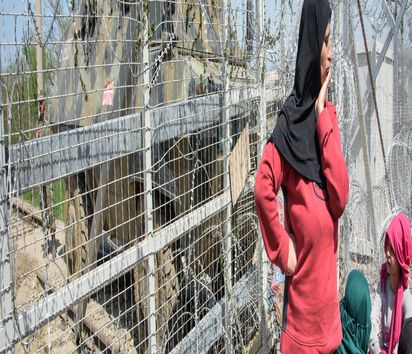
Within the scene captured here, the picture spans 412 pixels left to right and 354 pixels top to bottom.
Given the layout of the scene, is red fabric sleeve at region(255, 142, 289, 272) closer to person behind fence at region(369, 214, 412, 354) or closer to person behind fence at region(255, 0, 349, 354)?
person behind fence at region(255, 0, 349, 354)

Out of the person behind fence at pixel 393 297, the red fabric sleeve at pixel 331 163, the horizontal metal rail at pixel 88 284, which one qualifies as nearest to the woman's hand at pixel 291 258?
the red fabric sleeve at pixel 331 163

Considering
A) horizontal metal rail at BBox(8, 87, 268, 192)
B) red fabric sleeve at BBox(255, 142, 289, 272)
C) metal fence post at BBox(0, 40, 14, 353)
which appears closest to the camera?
metal fence post at BBox(0, 40, 14, 353)

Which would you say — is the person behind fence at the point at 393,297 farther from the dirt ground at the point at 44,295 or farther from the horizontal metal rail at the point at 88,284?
the dirt ground at the point at 44,295

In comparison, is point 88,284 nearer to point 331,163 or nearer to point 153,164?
point 153,164

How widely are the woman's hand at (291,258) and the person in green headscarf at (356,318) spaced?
0.76 m

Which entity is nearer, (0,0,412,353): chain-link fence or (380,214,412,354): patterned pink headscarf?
(0,0,412,353): chain-link fence

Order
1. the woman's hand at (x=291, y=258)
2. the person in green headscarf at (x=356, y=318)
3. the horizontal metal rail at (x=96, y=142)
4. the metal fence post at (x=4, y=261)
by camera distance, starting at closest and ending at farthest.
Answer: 1. the metal fence post at (x=4, y=261)
2. the horizontal metal rail at (x=96, y=142)
3. the woman's hand at (x=291, y=258)
4. the person in green headscarf at (x=356, y=318)

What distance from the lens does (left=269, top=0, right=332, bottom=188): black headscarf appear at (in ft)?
7.57

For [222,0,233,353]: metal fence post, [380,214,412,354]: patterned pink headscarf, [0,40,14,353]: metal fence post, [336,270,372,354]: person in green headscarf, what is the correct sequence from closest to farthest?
[0,40,14,353]: metal fence post
[336,270,372,354]: person in green headscarf
[222,0,233,353]: metal fence post
[380,214,412,354]: patterned pink headscarf

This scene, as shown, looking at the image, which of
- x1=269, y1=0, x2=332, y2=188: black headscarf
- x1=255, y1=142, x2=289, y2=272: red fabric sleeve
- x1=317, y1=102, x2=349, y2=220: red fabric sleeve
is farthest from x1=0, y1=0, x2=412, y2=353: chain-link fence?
x1=317, y1=102, x2=349, y2=220: red fabric sleeve

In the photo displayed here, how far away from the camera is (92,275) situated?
2070 mm

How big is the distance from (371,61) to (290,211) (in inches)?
116

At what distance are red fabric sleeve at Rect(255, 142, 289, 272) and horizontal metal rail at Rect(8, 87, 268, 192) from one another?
1.78 ft

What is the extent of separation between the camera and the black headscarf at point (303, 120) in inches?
90.8
